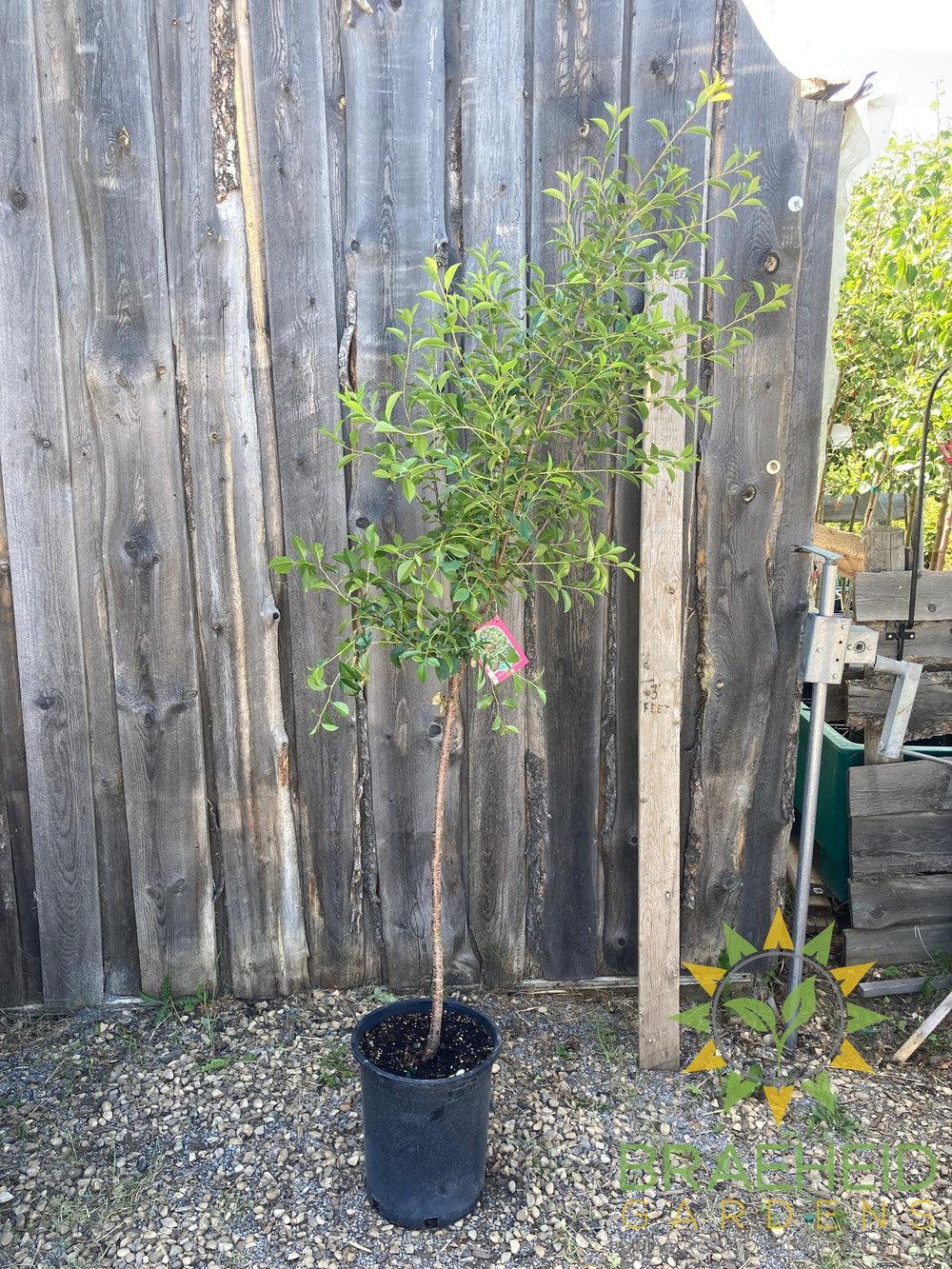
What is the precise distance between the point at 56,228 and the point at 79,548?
2.50ft

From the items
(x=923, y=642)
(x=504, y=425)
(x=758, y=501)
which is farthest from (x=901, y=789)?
(x=504, y=425)

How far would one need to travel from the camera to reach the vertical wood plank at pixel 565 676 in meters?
2.12

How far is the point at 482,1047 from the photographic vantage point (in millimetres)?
1978

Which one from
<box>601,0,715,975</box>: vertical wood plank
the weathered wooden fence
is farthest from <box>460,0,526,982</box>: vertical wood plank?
<box>601,0,715,975</box>: vertical wood plank

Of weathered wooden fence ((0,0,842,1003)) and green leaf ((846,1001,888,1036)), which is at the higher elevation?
weathered wooden fence ((0,0,842,1003))

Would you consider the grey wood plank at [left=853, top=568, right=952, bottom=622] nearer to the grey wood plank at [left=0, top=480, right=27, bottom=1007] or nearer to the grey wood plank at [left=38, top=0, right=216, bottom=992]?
the grey wood plank at [left=38, top=0, right=216, bottom=992]

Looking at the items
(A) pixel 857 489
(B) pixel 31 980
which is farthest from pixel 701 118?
(B) pixel 31 980

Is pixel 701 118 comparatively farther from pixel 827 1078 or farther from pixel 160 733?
pixel 827 1078

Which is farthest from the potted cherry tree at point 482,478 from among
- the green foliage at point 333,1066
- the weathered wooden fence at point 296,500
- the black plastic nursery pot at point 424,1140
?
the green foliage at point 333,1066

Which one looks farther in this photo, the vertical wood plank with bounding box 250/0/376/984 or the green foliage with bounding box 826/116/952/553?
the green foliage with bounding box 826/116/952/553

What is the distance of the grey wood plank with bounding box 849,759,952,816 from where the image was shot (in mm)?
2602

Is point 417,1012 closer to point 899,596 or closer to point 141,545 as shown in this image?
point 141,545

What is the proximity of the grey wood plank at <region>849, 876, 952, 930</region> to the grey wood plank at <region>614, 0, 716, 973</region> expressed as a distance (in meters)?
0.60

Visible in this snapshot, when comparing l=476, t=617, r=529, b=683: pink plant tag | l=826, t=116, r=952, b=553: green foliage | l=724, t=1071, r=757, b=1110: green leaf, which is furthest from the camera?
l=826, t=116, r=952, b=553: green foliage
